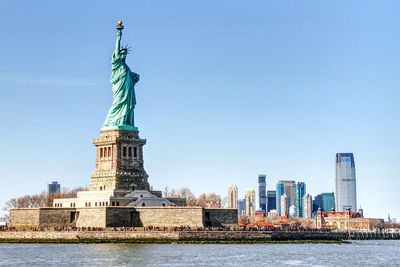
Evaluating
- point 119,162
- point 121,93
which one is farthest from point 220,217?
point 121,93

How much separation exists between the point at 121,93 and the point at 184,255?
39926 millimetres

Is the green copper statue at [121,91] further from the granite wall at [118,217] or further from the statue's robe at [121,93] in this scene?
the granite wall at [118,217]

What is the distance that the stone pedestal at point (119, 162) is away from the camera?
116250 mm

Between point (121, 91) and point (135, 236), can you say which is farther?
point (121, 91)

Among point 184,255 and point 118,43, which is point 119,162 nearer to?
point 118,43

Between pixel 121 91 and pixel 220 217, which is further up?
pixel 121 91

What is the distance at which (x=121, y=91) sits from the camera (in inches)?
4700

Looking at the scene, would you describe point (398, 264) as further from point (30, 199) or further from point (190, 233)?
point (30, 199)

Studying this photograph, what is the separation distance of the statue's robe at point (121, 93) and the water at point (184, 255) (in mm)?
25275

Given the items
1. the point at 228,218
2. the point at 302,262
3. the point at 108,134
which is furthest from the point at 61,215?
the point at 302,262

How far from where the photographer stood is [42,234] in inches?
4195

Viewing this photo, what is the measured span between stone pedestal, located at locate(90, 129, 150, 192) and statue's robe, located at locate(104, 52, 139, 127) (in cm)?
206

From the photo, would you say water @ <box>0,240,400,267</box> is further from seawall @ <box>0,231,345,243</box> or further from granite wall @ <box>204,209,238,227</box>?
granite wall @ <box>204,209,238,227</box>

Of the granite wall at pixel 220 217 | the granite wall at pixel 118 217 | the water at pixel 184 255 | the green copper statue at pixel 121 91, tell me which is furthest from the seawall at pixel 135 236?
the green copper statue at pixel 121 91
